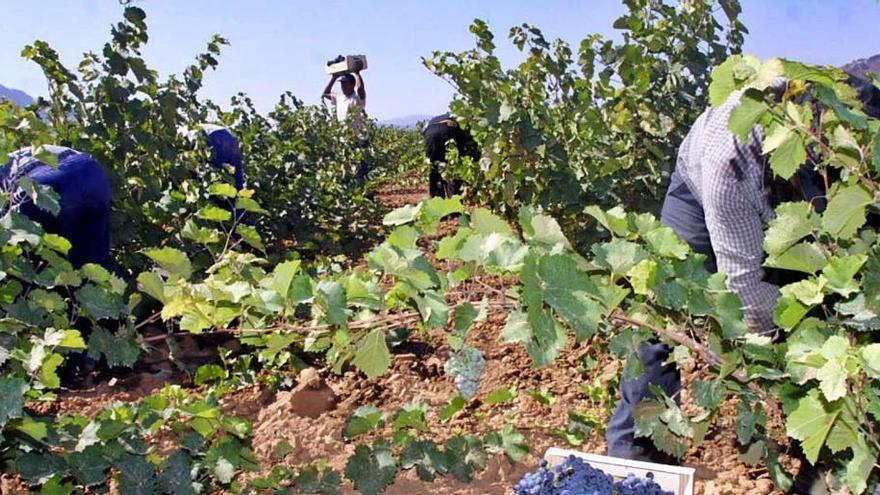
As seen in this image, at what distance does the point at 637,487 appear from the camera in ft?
6.59

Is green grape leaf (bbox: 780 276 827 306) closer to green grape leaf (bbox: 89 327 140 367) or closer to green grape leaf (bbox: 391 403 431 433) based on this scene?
green grape leaf (bbox: 391 403 431 433)

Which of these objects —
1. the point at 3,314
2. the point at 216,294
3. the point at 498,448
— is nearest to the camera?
→ the point at 216,294

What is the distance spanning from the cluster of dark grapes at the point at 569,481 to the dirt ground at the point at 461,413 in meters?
0.61

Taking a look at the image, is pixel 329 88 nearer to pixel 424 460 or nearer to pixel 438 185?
pixel 438 185

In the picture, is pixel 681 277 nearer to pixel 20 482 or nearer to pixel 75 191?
pixel 20 482

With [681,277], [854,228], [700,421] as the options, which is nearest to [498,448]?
[700,421]

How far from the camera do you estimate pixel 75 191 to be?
3.51 meters

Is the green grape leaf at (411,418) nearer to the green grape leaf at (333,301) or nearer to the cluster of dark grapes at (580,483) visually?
the cluster of dark grapes at (580,483)

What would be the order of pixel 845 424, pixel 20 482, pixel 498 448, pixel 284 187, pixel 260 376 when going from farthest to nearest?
pixel 284 187
pixel 260 376
pixel 20 482
pixel 498 448
pixel 845 424

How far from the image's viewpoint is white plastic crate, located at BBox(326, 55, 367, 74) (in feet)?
36.5

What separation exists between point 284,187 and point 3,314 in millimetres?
5534

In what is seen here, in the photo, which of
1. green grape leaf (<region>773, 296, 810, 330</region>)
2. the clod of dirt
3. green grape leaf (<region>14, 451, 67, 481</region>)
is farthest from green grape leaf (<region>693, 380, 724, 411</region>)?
the clod of dirt

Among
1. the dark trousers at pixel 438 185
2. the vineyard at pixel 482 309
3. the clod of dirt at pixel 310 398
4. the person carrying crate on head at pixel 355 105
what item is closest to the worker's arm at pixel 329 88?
the person carrying crate on head at pixel 355 105

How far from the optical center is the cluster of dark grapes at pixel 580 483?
1994mm
